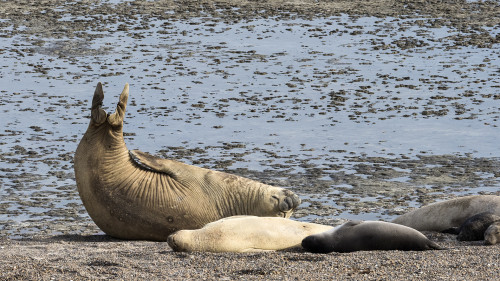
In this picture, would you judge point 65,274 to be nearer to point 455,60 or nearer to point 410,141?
point 410,141

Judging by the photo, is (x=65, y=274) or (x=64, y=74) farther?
(x=64, y=74)


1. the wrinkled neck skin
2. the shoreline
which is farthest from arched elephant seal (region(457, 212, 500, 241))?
the wrinkled neck skin

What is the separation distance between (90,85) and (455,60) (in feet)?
22.6

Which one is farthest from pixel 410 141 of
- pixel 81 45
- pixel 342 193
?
pixel 81 45

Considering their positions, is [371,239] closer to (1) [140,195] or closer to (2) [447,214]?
(2) [447,214]

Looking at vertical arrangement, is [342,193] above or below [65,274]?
below

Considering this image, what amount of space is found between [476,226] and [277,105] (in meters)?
6.93

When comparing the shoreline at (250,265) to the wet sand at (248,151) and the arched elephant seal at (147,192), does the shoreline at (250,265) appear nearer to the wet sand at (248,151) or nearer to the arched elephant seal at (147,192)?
the wet sand at (248,151)

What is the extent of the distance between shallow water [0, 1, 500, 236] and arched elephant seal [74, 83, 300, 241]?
89 centimetres

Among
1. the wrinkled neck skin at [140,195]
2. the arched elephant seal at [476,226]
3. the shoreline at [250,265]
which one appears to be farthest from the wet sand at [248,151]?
the wrinkled neck skin at [140,195]

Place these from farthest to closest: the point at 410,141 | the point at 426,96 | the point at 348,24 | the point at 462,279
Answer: the point at 348,24 → the point at 426,96 → the point at 410,141 → the point at 462,279

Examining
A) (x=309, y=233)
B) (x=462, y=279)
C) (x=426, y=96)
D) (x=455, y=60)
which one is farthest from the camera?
(x=455, y=60)

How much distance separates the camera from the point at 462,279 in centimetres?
752

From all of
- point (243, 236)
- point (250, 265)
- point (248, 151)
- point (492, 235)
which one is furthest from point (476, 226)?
point (248, 151)
